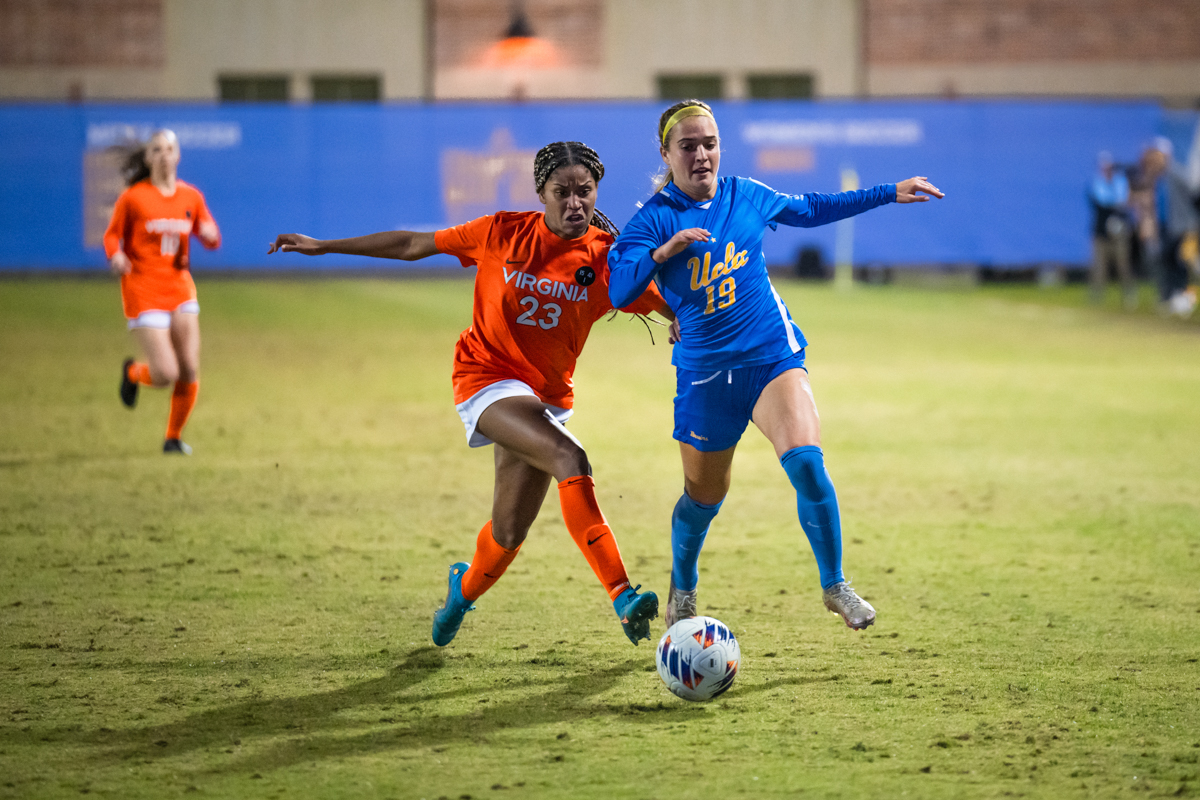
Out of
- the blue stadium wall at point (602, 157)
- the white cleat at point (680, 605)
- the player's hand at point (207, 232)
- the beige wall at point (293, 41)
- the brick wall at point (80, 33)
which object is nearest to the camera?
the white cleat at point (680, 605)

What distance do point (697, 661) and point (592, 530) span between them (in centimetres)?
65

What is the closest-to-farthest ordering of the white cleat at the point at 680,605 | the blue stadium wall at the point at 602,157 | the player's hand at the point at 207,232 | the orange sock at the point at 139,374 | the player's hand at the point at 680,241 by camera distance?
the player's hand at the point at 680,241, the white cleat at the point at 680,605, the player's hand at the point at 207,232, the orange sock at the point at 139,374, the blue stadium wall at the point at 602,157

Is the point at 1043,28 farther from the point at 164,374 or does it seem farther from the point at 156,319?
the point at 164,374

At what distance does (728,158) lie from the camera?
2753 centimetres

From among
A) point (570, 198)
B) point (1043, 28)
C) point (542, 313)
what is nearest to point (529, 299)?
point (542, 313)

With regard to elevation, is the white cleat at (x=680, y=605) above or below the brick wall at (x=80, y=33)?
below

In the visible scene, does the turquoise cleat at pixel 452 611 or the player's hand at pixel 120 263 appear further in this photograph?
the player's hand at pixel 120 263

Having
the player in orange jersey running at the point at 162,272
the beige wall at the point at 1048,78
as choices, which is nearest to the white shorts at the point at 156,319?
the player in orange jersey running at the point at 162,272

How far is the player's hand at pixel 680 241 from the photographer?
197 inches

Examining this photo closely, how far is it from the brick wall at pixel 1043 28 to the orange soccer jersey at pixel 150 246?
26.2 meters

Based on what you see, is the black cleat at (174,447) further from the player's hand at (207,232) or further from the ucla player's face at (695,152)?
the ucla player's face at (695,152)

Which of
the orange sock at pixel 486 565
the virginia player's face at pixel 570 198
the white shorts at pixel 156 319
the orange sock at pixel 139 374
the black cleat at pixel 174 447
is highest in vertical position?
the virginia player's face at pixel 570 198

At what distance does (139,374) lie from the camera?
1084 cm

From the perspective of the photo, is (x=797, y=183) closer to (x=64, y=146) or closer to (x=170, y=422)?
(x=64, y=146)
